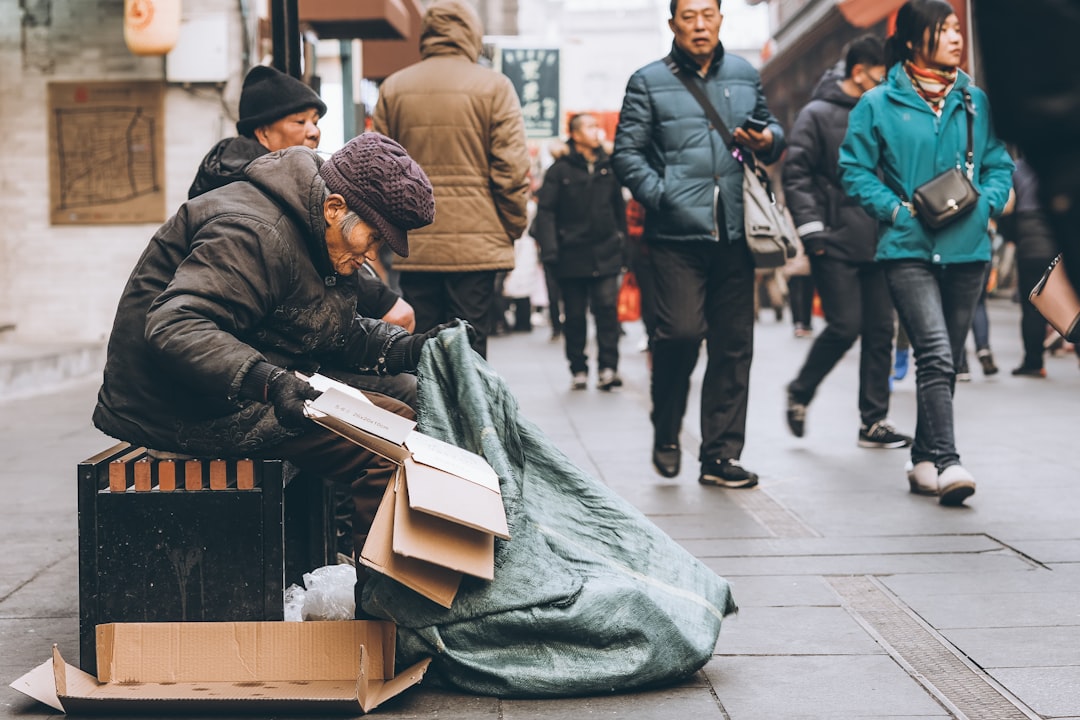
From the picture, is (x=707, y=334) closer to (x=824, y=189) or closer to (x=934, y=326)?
(x=934, y=326)

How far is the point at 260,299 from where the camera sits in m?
3.70

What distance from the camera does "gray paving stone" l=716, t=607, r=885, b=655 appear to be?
4.01 metres

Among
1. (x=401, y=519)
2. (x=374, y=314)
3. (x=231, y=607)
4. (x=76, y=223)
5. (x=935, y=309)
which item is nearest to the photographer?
(x=401, y=519)

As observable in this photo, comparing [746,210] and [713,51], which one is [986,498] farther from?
[713,51]

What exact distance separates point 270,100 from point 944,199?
267 cm

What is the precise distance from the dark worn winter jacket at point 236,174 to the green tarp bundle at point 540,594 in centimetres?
119

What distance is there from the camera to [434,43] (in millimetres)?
7168

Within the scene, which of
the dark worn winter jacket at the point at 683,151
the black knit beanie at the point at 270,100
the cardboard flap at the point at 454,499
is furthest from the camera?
the dark worn winter jacket at the point at 683,151

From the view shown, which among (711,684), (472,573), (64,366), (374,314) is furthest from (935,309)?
(64,366)

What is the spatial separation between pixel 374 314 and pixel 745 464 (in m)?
2.66

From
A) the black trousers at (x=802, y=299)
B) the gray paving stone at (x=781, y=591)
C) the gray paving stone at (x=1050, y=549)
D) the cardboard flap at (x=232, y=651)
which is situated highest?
the cardboard flap at (x=232, y=651)

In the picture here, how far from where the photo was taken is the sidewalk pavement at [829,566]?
3.60 meters

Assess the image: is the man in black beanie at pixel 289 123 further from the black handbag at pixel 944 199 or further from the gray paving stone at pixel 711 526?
the black handbag at pixel 944 199

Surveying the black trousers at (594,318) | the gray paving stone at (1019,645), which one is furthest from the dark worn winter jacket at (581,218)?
the gray paving stone at (1019,645)
